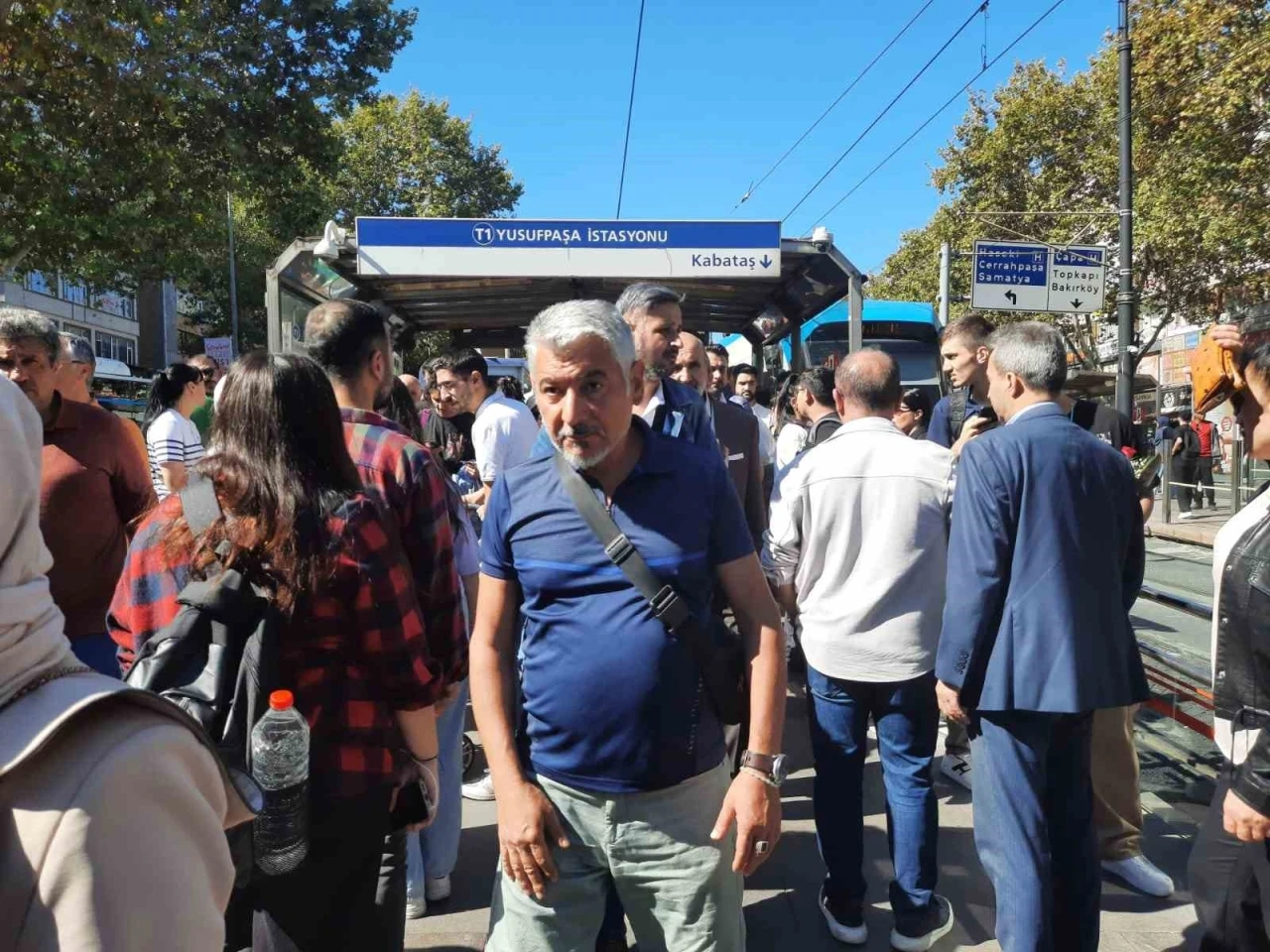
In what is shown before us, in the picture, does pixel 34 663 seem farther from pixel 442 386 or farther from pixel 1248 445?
pixel 442 386

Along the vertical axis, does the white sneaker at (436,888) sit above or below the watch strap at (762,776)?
below

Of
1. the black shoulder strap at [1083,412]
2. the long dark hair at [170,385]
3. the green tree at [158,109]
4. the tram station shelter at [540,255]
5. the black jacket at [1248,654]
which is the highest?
the green tree at [158,109]

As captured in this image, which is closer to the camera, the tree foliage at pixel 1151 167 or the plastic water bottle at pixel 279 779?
the plastic water bottle at pixel 279 779

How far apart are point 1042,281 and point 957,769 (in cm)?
1016

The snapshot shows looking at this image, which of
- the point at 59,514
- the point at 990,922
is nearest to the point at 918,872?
the point at 990,922

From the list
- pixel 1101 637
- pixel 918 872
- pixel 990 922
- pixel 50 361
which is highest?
pixel 50 361

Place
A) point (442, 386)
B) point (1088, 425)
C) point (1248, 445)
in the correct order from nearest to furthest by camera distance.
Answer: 1. point (1248, 445)
2. point (1088, 425)
3. point (442, 386)

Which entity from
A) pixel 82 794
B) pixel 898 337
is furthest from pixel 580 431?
pixel 898 337

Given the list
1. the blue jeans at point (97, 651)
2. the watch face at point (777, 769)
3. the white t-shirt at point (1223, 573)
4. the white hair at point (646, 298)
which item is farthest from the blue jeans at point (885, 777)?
the blue jeans at point (97, 651)

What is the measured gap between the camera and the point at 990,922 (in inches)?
137

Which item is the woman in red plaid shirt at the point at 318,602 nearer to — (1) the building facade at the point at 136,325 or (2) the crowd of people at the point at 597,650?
(2) the crowd of people at the point at 597,650

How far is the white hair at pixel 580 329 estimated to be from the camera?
216 cm

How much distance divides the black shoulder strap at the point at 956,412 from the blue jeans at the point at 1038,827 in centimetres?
201

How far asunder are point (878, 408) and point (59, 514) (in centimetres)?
273
